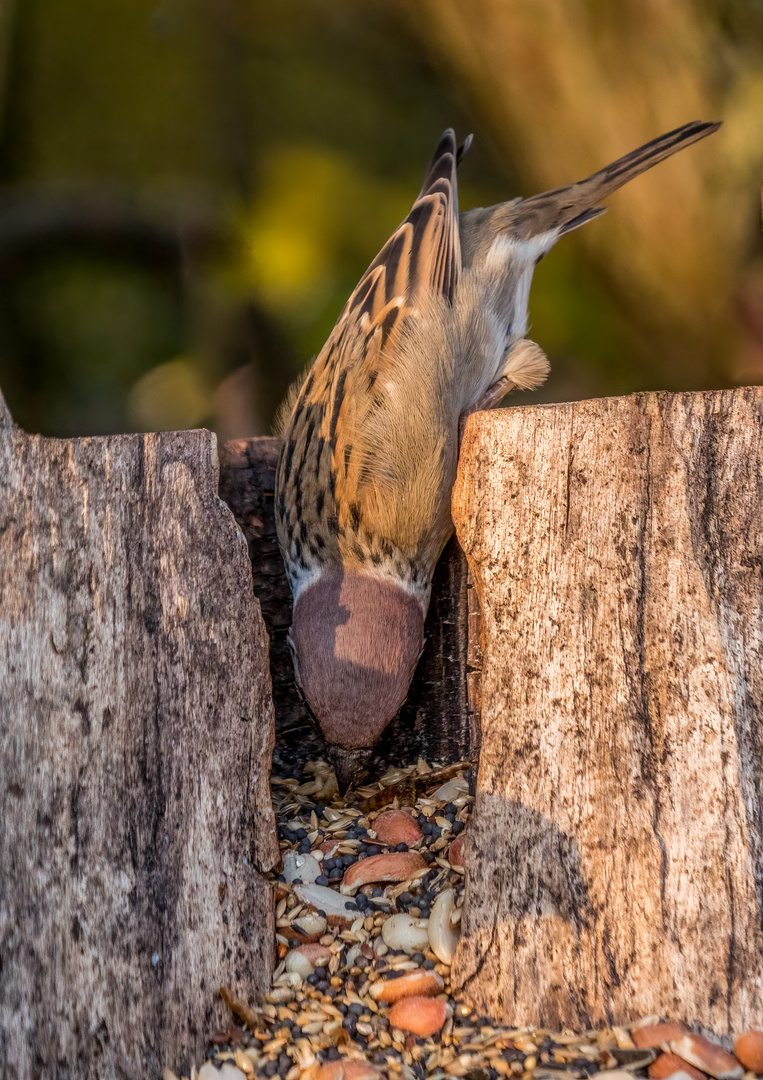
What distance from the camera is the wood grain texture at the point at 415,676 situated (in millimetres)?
2506

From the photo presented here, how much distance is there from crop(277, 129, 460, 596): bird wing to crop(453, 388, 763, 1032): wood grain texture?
0.63 meters

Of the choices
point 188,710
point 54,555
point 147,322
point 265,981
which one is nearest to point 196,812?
point 188,710

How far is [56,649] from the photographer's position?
71.2 inches

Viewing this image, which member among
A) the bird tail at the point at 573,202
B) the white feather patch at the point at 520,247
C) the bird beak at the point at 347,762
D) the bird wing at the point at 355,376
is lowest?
the bird beak at the point at 347,762

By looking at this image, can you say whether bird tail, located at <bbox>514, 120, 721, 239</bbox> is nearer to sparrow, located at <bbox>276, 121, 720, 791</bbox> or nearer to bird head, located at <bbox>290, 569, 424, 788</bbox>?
sparrow, located at <bbox>276, 121, 720, 791</bbox>

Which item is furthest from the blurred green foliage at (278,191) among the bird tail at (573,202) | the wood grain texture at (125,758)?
the wood grain texture at (125,758)

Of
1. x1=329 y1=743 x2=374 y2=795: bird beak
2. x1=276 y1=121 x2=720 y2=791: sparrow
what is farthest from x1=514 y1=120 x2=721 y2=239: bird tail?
x1=329 y1=743 x2=374 y2=795: bird beak

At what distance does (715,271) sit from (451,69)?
1.22 meters

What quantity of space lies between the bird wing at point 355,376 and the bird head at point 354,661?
200mm

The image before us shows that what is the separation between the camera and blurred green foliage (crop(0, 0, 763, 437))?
3.00 metres

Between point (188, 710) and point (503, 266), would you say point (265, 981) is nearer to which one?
point (188, 710)

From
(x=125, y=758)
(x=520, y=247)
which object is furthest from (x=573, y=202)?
(x=125, y=758)

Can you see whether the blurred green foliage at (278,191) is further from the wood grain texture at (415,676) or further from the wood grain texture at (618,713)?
the wood grain texture at (618,713)

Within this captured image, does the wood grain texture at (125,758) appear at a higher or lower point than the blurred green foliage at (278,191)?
lower
